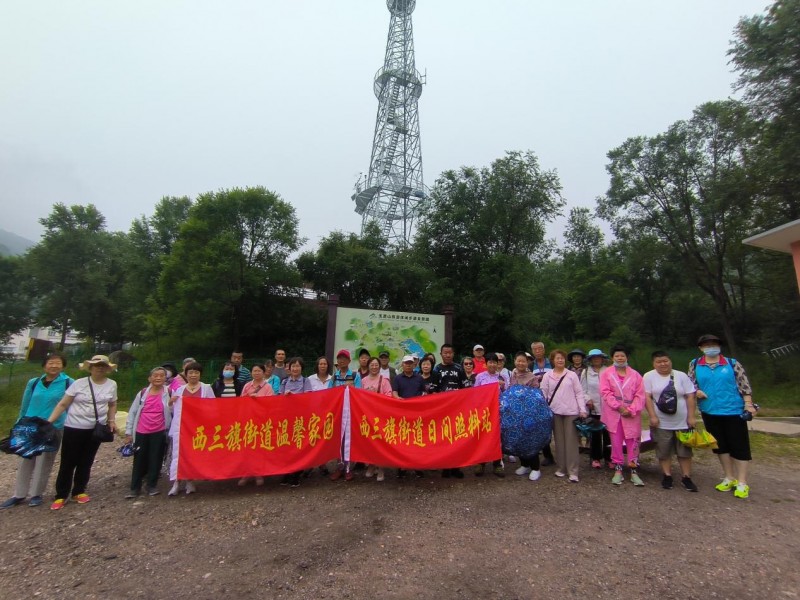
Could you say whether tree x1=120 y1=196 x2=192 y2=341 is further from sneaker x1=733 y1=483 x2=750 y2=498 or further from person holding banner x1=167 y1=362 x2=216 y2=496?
sneaker x1=733 y1=483 x2=750 y2=498

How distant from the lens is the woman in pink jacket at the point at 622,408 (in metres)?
4.99

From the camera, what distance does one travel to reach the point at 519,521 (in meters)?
4.02

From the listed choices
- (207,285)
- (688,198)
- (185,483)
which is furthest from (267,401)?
(688,198)

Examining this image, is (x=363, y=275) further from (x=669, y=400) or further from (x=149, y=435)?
(x=669, y=400)

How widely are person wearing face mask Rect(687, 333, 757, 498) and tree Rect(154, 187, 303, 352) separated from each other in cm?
1478

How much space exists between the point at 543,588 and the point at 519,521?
3.64 ft

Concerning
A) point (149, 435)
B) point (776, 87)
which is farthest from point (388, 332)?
point (776, 87)

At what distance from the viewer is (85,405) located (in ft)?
15.4

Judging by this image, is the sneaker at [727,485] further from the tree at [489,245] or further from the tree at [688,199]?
the tree at [688,199]

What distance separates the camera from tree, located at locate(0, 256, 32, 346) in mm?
31844

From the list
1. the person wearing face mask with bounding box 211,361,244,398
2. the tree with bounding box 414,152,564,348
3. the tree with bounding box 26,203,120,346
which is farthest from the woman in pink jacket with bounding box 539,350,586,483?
the tree with bounding box 26,203,120,346

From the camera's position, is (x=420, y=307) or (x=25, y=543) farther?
(x=420, y=307)

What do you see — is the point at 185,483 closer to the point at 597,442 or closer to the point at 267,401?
the point at 267,401

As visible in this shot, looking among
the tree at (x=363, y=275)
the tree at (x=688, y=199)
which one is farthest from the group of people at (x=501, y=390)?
the tree at (x=688, y=199)
